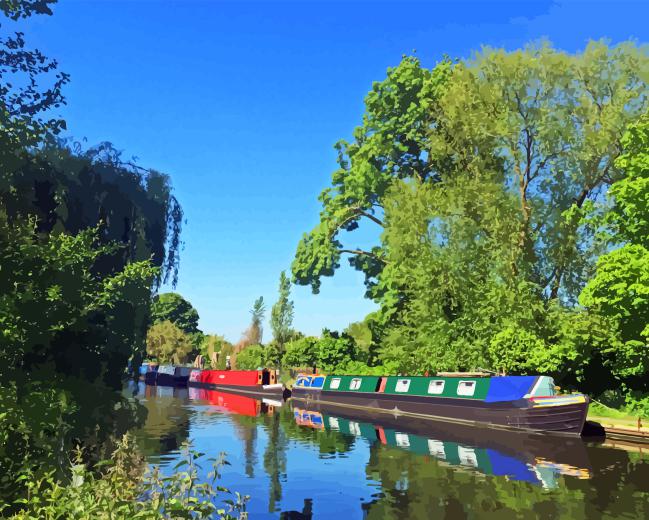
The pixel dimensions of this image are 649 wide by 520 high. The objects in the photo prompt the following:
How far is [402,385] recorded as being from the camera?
32688mm

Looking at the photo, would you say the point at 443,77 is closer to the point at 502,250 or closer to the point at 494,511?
the point at 502,250

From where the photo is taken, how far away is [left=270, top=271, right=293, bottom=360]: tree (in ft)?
189

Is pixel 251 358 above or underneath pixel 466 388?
above

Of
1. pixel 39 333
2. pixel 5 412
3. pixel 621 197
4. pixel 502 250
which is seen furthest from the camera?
pixel 502 250

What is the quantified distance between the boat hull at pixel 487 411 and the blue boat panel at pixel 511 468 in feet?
16.4

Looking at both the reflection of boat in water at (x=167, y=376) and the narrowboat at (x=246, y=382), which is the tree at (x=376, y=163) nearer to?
the narrowboat at (x=246, y=382)

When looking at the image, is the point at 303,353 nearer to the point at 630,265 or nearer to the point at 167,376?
the point at 167,376

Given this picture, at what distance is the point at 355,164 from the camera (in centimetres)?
4216

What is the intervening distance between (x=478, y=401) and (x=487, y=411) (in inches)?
27.3

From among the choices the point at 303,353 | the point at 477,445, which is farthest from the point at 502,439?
the point at 303,353

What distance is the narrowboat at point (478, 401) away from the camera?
22.9 m

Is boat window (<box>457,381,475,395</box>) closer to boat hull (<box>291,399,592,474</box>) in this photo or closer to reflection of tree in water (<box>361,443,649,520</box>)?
boat hull (<box>291,399,592,474</box>)

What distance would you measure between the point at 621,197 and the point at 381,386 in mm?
17411

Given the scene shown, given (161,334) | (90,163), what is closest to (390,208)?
(90,163)
